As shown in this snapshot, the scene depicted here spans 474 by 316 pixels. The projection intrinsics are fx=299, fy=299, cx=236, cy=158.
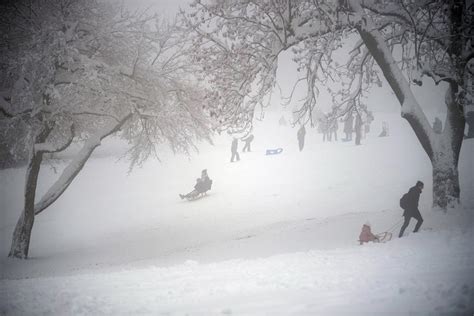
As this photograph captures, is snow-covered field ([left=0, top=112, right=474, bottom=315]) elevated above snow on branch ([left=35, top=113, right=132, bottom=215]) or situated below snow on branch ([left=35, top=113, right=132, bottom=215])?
below

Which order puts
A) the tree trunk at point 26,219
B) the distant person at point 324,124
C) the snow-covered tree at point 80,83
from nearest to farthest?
the snow-covered tree at point 80,83
the tree trunk at point 26,219
the distant person at point 324,124

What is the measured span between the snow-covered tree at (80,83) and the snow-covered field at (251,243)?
354 centimetres

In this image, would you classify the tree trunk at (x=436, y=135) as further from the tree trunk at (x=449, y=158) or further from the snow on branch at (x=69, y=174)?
the snow on branch at (x=69, y=174)

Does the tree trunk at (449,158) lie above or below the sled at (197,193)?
above

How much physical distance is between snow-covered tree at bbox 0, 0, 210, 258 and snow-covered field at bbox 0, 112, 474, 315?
3.54 meters

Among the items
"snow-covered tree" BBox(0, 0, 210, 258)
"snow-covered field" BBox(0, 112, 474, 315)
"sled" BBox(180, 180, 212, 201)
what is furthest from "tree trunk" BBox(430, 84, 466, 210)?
"sled" BBox(180, 180, 212, 201)

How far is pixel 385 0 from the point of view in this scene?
346 inches

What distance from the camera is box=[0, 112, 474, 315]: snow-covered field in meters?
4.02

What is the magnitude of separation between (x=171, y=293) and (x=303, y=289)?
1919mm

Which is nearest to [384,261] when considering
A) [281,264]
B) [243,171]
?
[281,264]

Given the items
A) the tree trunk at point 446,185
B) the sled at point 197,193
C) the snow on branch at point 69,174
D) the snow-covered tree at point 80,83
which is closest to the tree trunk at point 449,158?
the tree trunk at point 446,185

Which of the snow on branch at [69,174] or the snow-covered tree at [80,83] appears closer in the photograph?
the snow-covered tree at [80,83]

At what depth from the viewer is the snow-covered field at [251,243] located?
13.2 feet

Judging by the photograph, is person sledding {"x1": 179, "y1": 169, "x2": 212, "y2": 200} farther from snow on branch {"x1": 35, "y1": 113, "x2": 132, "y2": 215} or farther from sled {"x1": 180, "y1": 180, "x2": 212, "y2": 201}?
snow on branch {"x1": 35, "y1": 113, "x2": 132, "y2": 215}
